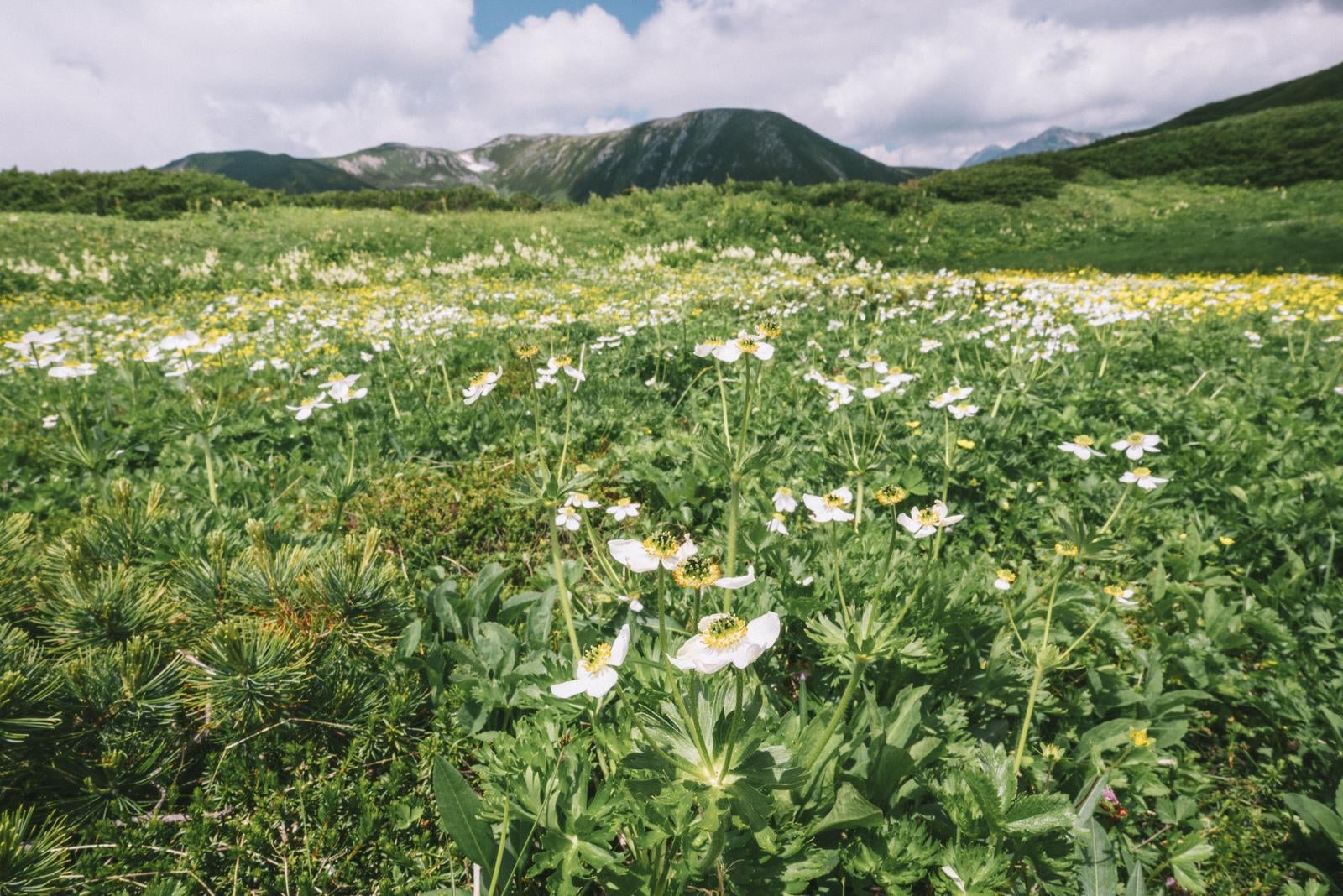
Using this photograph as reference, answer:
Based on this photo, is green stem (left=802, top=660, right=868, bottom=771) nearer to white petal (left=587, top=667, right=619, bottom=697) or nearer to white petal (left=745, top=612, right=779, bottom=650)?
white petal (left=745, top=612, right=779, bottom=650)

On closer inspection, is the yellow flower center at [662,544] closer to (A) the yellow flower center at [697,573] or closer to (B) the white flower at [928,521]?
(A) the yellow flower center at [697,573]

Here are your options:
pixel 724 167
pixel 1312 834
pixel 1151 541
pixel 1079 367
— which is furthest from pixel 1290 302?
pixel 724 167

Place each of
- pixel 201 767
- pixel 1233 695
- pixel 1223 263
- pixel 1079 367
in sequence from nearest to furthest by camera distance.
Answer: pixel 201 767 < pixel 1233 695 < pixel 1079 367 < pixel 1223 263

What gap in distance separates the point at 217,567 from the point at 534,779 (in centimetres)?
113

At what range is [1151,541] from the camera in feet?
10.9

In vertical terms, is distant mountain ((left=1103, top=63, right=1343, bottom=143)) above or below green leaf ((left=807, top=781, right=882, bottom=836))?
above

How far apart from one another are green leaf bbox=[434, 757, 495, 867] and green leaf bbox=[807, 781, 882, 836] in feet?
2.78

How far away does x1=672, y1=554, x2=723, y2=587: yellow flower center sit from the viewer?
1285 mm

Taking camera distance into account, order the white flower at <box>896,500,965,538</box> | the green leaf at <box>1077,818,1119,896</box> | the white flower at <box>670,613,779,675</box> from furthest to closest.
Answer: the white flower at <box>896,500,965,538</box>, the green leaf at <box>1077,818,1119,896</box>, the white flower at <box>670,613,779,675</box>

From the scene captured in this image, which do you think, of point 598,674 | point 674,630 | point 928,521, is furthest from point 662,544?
point 928,521

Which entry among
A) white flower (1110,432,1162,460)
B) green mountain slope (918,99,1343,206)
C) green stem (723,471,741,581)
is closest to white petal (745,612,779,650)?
green stem (723,471,741,581)

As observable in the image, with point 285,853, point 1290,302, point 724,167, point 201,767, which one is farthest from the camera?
point 724,167

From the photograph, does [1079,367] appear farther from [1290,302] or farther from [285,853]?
[285,853]

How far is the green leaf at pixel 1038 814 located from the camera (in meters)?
1.49
